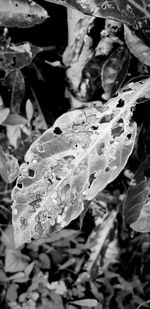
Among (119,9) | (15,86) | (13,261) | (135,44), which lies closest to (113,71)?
(135,44)

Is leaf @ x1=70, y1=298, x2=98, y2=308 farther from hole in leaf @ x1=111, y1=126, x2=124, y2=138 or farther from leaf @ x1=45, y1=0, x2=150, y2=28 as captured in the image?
leaf @ x1=45, y1=0, x2=150, y2=28

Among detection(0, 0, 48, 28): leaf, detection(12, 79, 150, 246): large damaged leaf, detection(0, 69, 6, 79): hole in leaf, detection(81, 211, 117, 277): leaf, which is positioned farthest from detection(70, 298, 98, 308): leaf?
detection(0, 0, 48, 28): leaf

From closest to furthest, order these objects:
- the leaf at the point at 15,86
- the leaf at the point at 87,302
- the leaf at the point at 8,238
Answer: the leaf at the point at 15,86, the leaf at the point at 87,302, the leaf at the point at 8,238

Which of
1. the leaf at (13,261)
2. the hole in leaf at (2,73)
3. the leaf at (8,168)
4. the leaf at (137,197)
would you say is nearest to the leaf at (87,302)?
the leaf at (13,261)

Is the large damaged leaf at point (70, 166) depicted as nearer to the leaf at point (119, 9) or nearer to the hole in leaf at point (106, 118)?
the hole in leaf at point (106, 118)

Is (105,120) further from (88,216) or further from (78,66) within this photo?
(88,216)

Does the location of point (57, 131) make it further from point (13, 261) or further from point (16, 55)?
point (13, 261)
